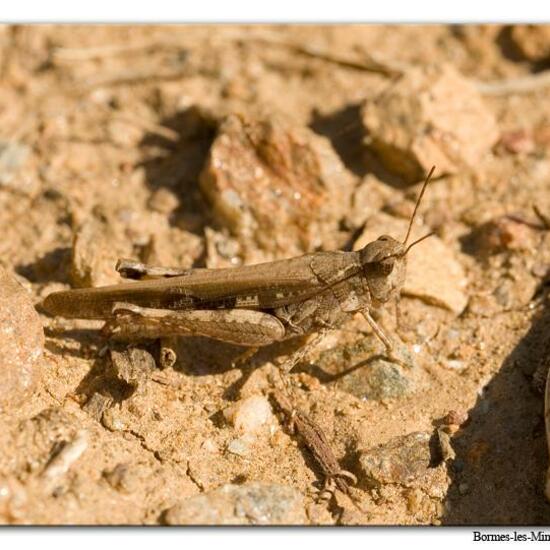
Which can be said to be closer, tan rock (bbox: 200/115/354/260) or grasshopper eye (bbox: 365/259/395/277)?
grasshopper eye (bbox: 365/259/395/277)

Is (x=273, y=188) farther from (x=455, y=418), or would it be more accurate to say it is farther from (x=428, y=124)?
(x=455, y=418)

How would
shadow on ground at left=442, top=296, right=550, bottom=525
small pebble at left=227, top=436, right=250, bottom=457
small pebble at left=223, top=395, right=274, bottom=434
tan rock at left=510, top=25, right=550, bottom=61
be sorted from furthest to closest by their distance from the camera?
tan rock at left=510, top=25, right=550, bottom=61
small pebble at left=223, top=395, right=274, bottom=434
small pebble at left=227, top=436, right=250, bottom=457
shadow on ground at left=442, top=296, right=550, bottom=525

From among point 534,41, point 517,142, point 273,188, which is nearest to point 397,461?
point 273,188

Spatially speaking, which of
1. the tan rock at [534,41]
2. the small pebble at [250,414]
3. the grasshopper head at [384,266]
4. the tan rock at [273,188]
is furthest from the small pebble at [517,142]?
the small pebble at [250,414]

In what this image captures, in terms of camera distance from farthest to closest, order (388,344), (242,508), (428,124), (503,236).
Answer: (428,124) < (503,236) < (388,344) < (242,508)

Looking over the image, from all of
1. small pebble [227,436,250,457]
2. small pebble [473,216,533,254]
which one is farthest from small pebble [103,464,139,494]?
small pebble [473,216,533,254]

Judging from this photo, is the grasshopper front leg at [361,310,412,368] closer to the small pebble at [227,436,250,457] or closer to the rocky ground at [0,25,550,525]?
the rocky ground at [0,25,550,525]

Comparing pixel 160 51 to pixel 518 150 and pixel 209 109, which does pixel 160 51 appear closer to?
pixel 209 109
